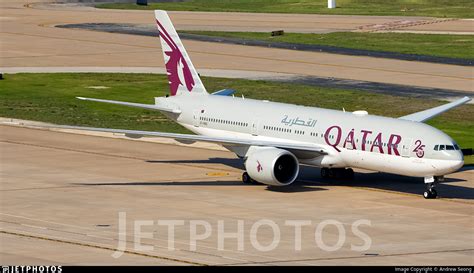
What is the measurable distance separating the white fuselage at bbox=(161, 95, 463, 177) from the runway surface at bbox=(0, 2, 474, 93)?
38.2 m

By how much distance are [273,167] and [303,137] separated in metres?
3.86

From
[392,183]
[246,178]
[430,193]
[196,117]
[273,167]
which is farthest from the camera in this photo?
[196,117]

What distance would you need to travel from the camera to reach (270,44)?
132 meters

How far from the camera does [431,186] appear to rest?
6178 centimetres

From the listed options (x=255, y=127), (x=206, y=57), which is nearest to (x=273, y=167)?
(x=255, y=127)

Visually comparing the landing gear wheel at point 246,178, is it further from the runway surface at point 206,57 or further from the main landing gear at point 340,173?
the runway surface at point 206,57

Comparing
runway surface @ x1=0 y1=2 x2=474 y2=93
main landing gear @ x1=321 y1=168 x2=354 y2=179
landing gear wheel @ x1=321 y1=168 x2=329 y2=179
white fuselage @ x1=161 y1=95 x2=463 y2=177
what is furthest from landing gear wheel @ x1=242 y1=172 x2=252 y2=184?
runway surface @ x1=0 y1=2 x2=474 y2=93

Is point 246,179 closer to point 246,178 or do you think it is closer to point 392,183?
point 246,178

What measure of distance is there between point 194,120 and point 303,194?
35.1 ft

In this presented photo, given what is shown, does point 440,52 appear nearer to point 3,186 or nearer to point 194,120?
point 194,120

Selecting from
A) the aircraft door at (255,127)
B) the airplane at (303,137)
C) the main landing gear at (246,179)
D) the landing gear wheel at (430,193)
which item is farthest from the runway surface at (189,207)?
the aircraft door at (255,127)

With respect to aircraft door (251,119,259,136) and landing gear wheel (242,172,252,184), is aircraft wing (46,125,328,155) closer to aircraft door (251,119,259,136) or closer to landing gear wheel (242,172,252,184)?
aircraft door (251,119,259,136)

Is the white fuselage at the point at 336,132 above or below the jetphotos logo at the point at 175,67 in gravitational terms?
below

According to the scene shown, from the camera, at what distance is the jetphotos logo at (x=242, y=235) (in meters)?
50.7
